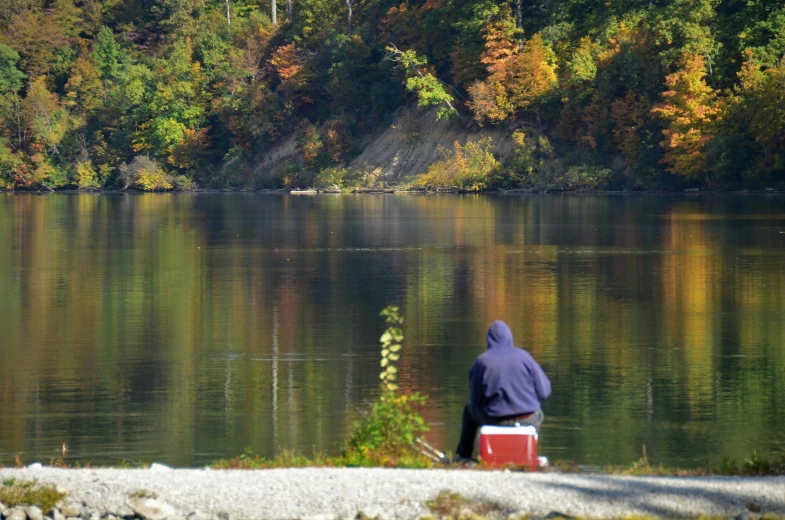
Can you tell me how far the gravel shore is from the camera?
930cm

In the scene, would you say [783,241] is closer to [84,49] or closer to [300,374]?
[300,374]

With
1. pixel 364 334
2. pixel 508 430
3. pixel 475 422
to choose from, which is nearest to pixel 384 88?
pixel 364 334

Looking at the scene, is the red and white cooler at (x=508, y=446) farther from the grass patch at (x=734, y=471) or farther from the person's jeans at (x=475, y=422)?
the grass patch at (x=734, y=471)

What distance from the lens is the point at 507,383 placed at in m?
10.7

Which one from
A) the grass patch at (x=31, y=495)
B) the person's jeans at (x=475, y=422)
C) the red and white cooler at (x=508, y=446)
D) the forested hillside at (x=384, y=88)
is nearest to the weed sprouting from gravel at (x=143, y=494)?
the grass patch at (x=31, y=495)

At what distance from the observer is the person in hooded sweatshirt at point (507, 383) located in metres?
10.7

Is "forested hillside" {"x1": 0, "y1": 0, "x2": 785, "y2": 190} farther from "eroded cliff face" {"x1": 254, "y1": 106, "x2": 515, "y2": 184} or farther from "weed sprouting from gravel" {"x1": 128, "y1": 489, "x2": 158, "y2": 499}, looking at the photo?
"weed sprouting from gravel" {"x1": 128, "y1": 489, "x2": 158, "y2": 499}

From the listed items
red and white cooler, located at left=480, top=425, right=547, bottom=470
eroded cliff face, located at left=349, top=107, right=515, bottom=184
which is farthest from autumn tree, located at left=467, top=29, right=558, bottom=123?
red and white cooler, located at left=480, top=425, right=547, bottom=470

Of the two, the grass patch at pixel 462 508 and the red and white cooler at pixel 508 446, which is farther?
the red and white cooler at pixel 508 446

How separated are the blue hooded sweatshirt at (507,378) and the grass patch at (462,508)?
153cm

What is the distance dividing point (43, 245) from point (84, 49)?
267 ft

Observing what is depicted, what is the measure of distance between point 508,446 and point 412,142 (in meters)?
76.8

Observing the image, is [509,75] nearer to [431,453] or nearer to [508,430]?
[431,453]

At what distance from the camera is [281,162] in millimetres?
93938
